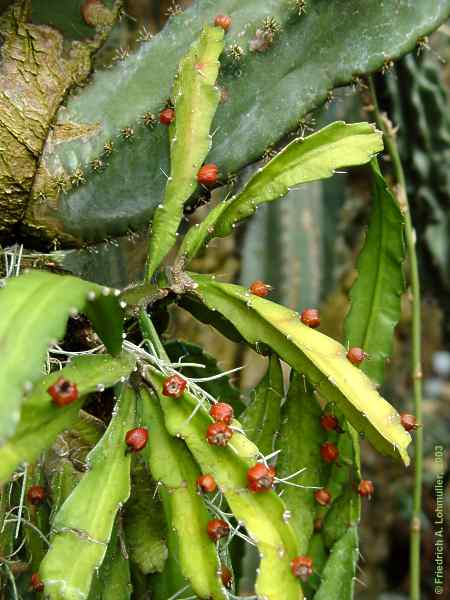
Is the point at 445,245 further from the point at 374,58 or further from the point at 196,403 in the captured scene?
the point at 196,403

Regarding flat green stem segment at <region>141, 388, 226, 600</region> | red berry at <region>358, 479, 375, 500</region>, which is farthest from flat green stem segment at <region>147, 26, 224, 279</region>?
red berry at <region>358, 479, 375, 500</region>

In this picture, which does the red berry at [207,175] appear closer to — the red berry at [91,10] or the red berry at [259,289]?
the red berry at [259,289]

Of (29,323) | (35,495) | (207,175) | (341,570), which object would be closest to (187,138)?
(207,175)

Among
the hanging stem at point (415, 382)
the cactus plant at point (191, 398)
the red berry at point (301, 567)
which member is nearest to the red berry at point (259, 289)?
the cactus plant at point (191, 398)

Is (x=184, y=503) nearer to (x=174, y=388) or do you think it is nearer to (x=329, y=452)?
(x=174, y=388)

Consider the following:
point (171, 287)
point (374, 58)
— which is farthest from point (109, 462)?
point (374, 58)
